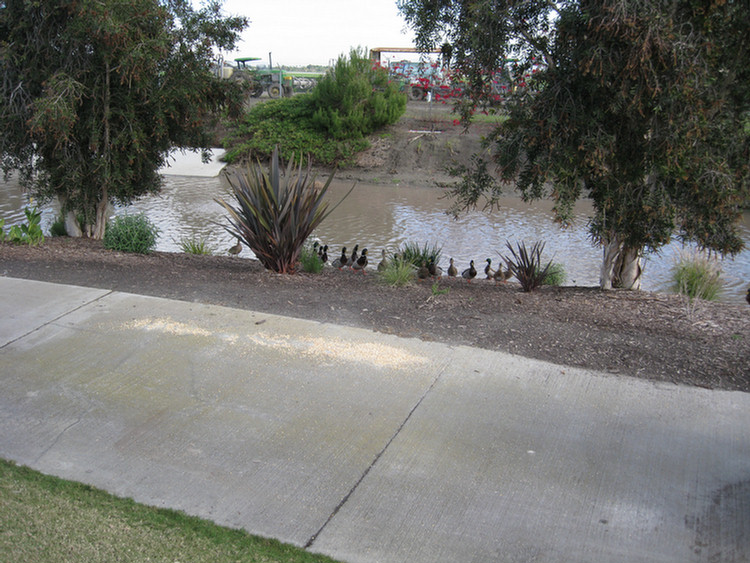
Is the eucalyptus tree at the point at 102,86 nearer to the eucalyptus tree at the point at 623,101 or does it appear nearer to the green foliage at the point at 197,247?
the green foliage at the point at 197,247

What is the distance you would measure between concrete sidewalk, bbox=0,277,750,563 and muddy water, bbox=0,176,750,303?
634 cm

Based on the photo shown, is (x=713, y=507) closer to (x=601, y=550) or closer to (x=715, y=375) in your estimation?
(x=601, y=550)

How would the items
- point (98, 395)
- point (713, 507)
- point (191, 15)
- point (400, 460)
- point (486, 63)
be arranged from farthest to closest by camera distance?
point (191, 15), point (486, 63), point (98, 395), point (400, 460), point (713, 507)

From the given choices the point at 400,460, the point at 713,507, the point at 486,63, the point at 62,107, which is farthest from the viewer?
the point at 62,107

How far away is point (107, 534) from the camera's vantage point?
3.66 m

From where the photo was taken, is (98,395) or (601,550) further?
(98,395)

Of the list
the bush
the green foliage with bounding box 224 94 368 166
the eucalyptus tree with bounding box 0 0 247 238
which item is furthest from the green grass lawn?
the green foliage with bounding box 224 94 368 166

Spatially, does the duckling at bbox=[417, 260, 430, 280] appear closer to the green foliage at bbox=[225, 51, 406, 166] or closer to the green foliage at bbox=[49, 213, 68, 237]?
the green foliage at bbox=[49, 213, 68, 237]

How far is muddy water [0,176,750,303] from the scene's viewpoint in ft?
48.4

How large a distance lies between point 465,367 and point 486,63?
3821 mm

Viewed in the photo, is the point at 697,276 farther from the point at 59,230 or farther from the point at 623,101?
the point at 59,230

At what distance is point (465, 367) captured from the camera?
5914mm

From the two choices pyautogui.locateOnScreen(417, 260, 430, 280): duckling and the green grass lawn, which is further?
pyautogui.locateOnScreen(417, 260, 430, 280): duckling

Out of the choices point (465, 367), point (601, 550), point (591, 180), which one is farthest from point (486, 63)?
point (601, 550)
